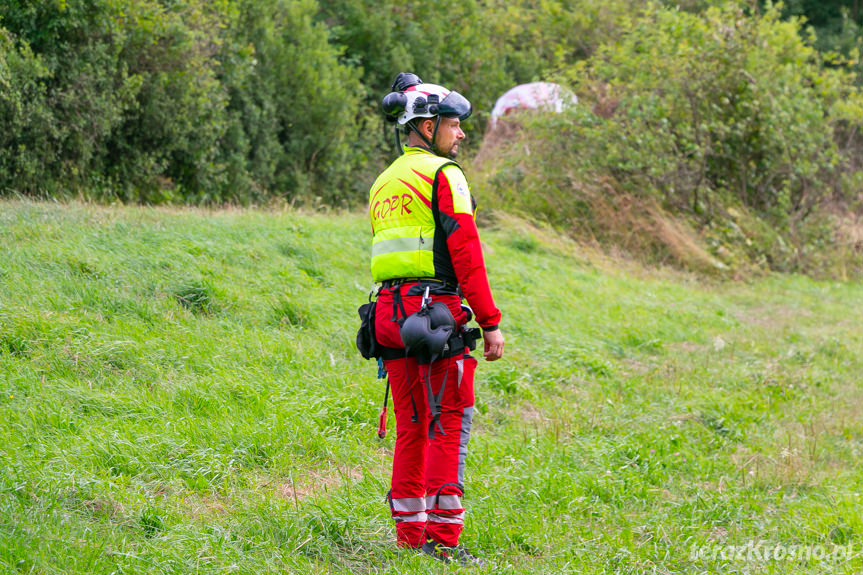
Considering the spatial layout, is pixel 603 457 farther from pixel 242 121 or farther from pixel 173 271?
pixel 242 121

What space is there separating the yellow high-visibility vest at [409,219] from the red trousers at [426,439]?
0.37ft

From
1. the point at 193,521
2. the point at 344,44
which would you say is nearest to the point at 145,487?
the point at 193,521

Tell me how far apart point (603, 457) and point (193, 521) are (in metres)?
2.77

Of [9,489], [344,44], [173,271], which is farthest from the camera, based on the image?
[344,44]

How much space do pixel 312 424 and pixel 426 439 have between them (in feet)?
4.82

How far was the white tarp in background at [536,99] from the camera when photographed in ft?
52.5

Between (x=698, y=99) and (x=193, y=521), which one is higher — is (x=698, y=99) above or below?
above

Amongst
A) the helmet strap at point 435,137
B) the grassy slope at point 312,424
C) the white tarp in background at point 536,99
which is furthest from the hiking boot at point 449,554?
the white tarp in background at point 536,99

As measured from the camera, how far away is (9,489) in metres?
3.84

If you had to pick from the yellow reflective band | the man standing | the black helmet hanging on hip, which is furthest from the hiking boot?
the yellow reflective band

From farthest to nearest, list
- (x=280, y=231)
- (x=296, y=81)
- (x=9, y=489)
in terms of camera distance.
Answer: (x=296, y=81) < (x=280, y=231) < (x=9, y=489)

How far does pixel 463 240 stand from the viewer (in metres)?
3.78

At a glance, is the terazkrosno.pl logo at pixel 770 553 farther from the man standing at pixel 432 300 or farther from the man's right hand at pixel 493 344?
the man's right hand at pixel 493 344

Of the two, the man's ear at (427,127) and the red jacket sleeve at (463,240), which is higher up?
the man's ear at (427,127)
